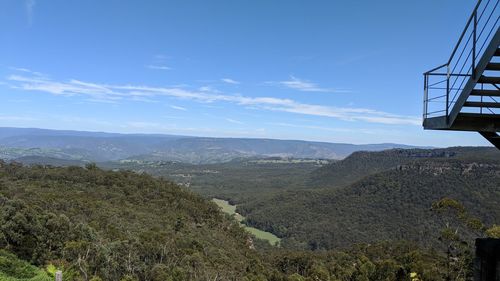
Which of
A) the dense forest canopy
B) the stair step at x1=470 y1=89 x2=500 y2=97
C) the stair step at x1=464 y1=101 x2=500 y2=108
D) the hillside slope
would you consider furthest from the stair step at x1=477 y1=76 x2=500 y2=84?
A: the hillside slope

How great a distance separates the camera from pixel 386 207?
415 feet

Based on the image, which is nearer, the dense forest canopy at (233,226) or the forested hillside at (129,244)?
the forested hillside at (129,244)

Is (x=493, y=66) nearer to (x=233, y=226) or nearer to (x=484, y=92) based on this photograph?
(x=484, y=92)

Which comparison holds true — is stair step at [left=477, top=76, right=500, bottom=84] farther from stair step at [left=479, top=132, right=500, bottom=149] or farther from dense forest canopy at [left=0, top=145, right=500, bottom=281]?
dense forest canopy at [left=0, top=145, right=500, bottom=281]

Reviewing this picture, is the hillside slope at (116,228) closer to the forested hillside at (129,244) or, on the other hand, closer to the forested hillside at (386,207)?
the forested hillside at (129,244)

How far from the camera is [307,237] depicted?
12431 cm

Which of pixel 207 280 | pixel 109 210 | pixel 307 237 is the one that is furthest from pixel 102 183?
pixel 307 237

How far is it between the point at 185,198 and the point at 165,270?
170 feet

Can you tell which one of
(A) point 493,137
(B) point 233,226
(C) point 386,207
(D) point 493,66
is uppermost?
(D) point 493,66

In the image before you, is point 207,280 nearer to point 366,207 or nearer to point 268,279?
point 268,279

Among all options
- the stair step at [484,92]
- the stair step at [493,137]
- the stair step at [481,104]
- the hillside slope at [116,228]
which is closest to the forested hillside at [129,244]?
the hillside slope at [116,228]

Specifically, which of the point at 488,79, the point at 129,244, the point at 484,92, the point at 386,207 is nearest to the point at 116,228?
the point at 129,244

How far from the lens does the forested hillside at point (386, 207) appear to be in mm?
101644

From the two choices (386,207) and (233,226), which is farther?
(386,207)
